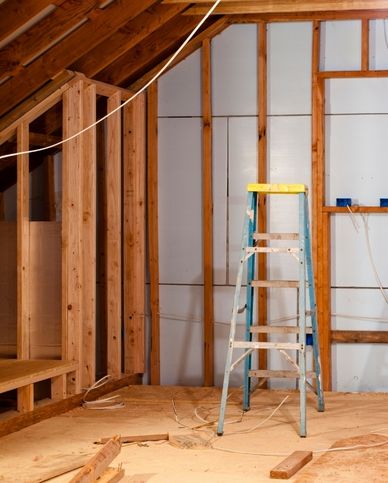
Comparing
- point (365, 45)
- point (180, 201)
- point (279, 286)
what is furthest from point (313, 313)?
point (365, 45)

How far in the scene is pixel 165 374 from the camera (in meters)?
7.11

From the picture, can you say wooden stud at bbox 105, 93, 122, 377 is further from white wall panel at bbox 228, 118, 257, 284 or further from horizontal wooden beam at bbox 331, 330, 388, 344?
horizontal wooden beam at bbox 331, 330, 388, 344

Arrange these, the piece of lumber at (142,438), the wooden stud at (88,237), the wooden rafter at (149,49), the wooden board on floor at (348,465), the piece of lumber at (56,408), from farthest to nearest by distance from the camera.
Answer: the wooden rafter at (149,49)
the wooden stud at (88,237)
the piece of lumber at (56,408)
the piece of lumber at (142,438)
the wooden board on floor at (348,465)

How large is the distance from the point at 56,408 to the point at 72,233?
1.10 meters

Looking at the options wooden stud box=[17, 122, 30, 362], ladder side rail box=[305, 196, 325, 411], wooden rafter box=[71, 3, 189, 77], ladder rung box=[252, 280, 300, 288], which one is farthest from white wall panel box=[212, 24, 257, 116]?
wooden stud box=[17, 122, 30, 362]

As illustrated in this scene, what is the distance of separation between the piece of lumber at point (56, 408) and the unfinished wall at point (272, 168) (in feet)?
1.21

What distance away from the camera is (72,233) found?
20.3ft

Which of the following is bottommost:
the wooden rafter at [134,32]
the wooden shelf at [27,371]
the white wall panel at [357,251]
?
the wooden shelf at [27,371]

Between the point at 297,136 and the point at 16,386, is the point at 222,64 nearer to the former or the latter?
the point at 297,136

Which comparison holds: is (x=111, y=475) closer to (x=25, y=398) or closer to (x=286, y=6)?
(x=25, y=398)

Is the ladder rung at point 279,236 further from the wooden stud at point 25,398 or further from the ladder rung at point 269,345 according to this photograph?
the wooden stud at point 25,398

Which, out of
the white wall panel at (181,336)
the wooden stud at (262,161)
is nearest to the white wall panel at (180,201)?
the white wall panel at (181,336)

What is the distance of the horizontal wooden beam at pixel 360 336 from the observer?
22.1 ft

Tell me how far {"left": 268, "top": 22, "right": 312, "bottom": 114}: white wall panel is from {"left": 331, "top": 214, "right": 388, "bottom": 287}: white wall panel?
2.83 feet
